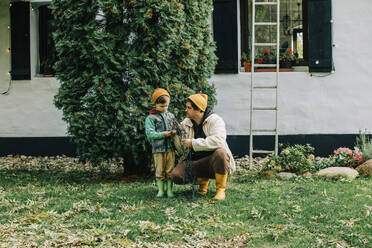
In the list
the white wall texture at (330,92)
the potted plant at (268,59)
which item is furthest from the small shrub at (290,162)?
the potted plant at (268,59)

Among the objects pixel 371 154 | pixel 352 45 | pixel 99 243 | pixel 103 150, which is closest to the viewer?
pixel 99 243

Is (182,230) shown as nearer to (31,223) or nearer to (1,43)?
(31,223)

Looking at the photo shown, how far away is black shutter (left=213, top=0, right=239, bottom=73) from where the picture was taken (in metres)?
9.11

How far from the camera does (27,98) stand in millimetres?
9812

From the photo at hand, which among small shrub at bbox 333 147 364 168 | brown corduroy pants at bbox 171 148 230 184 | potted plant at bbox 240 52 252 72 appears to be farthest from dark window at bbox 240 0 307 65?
brown corduroy pants at bbox 171 148 230 184

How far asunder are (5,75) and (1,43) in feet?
2.37

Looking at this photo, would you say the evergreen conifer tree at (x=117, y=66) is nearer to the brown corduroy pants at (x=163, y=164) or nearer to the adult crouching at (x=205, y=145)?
the brown corduroy pants at (x=163, y=164)

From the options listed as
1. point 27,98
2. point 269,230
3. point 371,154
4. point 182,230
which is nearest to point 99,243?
point 182,230

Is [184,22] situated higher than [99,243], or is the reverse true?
[184,22]

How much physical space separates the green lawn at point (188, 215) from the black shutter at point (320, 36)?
Answer: 9.63 ft

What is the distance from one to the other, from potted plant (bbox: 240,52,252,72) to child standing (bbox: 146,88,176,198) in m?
3.90

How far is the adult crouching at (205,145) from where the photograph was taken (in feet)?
17.7

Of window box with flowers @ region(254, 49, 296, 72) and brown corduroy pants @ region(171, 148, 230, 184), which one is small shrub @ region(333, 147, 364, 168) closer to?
window box with flowers @ region(254, 49, 296, 72)

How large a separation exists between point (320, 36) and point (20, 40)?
634 cm
